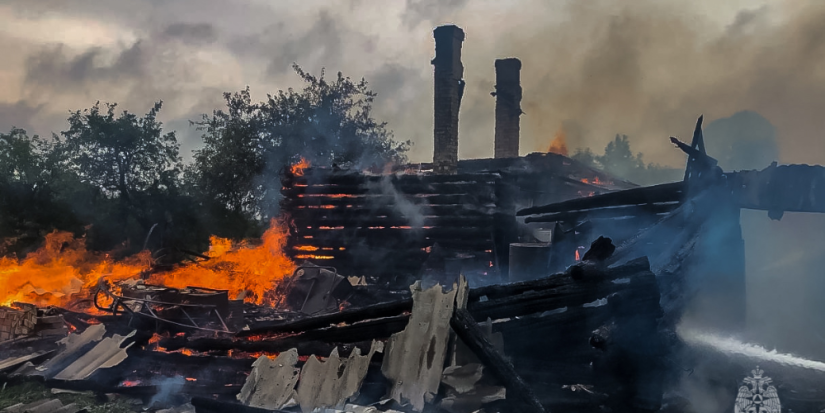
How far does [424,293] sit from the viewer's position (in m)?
5.12

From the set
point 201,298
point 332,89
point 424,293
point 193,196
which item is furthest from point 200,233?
→ point 424,293

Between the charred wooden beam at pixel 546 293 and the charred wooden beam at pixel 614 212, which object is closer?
the charred wooden beam at pixel 546 293

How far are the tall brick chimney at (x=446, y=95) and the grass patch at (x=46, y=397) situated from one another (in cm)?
1539

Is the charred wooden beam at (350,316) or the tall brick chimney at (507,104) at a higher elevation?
the tall brick chimney at (507,104)

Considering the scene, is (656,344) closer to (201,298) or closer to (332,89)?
(201,298)

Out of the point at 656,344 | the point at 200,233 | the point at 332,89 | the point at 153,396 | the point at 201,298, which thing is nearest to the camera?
the point at 656,344

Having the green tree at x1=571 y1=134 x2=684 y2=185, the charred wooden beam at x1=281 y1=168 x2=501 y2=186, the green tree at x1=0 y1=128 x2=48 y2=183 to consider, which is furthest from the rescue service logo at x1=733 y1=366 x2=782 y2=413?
the green tree at x1=571 y1=134 x2=684 y2=185

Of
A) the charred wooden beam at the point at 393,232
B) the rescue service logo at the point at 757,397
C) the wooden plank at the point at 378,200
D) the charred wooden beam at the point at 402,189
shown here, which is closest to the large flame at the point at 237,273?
the charred wooden beam at the point at 393,232

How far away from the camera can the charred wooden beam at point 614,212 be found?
933 cm

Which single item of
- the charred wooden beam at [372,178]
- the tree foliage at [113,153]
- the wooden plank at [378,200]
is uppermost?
the tree foliage at [113,153]

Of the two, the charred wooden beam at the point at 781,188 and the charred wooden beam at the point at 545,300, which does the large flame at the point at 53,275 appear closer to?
the charred wooden beam at the point at 545,300

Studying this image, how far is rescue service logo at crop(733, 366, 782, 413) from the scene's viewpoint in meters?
5.98

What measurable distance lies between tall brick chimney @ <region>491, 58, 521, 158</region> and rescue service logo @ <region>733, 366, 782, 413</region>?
60.4 ft

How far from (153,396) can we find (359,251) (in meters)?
9.06
